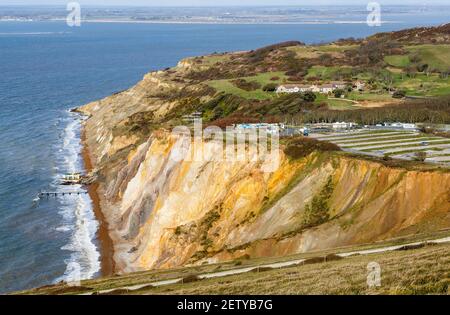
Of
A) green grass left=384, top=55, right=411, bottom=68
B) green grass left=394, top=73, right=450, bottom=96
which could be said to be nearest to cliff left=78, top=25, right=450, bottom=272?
green grass left=394, top=73, right=450, bottom=96

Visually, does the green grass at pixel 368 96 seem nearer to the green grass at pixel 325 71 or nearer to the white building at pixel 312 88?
the white building at pixel 312 88

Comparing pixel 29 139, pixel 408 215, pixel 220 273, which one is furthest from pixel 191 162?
pixel 29 139

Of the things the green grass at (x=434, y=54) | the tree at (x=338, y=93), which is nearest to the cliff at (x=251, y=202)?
the tree at (x=338, y=93)

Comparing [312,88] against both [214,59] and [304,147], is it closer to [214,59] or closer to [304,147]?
[304,147]

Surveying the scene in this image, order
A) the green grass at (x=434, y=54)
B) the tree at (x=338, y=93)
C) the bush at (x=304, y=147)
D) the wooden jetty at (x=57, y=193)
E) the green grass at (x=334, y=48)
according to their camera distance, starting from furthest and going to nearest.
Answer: the green grass at (x=334, y=48), the green grass at (x=434, y=54), the tree at (x=338, y=93), the wooden jetty at (x=57, y=193), the bush at (x=304, y=147)

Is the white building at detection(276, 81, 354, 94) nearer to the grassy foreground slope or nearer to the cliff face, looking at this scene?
the cliff face

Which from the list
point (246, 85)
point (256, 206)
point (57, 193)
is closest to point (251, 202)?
point (256, 206)
